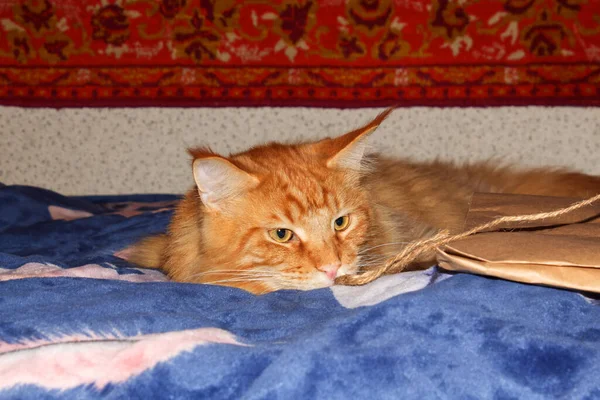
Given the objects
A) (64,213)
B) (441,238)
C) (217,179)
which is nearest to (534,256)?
(441,238)

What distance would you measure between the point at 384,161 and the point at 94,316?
51.7 inches

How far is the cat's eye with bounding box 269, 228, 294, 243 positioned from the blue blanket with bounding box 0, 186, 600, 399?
195 mm

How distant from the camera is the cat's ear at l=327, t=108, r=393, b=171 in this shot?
5.06 feet

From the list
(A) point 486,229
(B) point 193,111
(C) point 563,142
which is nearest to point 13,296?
(A) point 486,229

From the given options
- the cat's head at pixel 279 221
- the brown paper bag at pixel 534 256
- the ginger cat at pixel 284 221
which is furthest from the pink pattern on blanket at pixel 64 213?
the brown paper bag at pixel 534 256

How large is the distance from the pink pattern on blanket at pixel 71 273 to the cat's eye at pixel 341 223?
0.49 m

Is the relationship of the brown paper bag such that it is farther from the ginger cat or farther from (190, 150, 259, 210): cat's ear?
(190, 150, 259, 210): cat's ear

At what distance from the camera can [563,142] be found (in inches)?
117

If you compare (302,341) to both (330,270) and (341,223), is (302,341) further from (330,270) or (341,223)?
(341,223)

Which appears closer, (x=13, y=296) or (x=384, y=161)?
(x=13, y=296)

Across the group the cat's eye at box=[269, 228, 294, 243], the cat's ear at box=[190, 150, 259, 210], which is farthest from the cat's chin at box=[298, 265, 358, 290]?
the cat's ear at box=[190, 150, 259, 210]

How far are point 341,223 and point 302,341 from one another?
64 centimetres

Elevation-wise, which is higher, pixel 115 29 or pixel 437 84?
pixel 115 29

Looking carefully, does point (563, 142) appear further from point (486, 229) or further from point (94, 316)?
point (94, 316)
